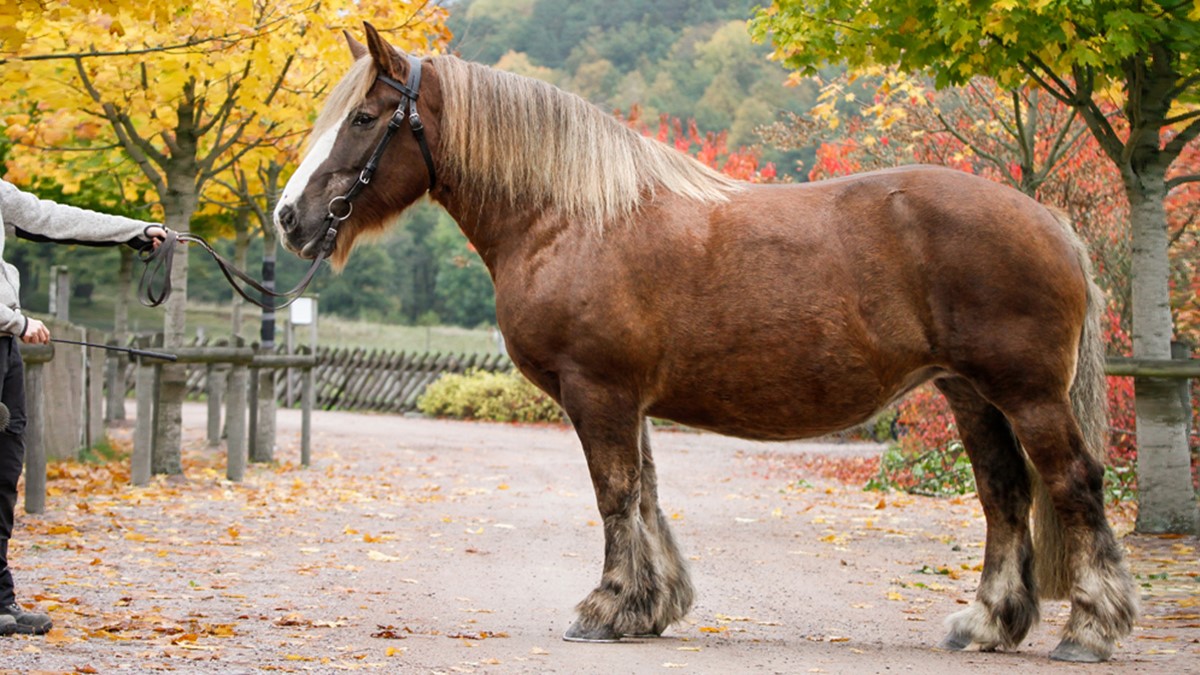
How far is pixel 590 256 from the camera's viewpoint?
5.23m

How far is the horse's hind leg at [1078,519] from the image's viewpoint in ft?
16.0

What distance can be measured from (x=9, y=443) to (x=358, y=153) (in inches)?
72.6

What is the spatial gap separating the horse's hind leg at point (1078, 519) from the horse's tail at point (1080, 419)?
0.16 m

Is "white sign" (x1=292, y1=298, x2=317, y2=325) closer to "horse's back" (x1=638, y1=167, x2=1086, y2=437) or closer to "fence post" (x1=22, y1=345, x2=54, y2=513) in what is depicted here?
"fence post" (x1=22, y1=345, x2=54, y2=513)

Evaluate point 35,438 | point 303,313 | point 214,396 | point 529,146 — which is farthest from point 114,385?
point 529,146

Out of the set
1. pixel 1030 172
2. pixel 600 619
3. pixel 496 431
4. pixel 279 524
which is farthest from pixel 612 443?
pixel 496 431

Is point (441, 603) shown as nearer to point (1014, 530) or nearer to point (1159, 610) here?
point (1014, 530)

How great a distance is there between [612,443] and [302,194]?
1.68m

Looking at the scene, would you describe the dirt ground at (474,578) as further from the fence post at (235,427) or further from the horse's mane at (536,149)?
the horse's mane at (536,149)

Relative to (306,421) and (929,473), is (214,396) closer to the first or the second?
(306,421)

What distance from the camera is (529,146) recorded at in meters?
5.47

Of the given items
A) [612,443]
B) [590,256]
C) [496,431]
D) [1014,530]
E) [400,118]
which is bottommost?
[496,431]

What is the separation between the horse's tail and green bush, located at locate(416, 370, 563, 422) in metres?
19.0

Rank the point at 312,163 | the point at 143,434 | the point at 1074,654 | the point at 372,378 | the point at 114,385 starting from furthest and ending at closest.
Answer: the point at 372,378, the point at 114,385, the point at 143,434, the point at 312,163, the point at 1074,654
